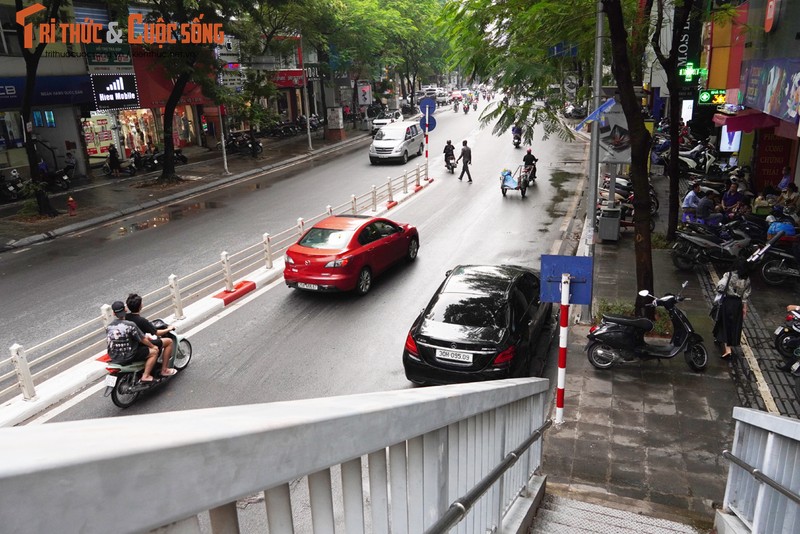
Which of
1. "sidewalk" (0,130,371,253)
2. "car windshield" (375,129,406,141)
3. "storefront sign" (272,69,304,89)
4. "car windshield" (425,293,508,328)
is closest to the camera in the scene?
"car windshield" (425,293,508,328)

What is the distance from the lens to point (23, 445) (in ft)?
3.23

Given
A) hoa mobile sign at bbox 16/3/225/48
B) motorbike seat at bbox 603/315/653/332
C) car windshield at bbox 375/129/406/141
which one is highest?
hoa mobile sign at bbox 16/3/225/48

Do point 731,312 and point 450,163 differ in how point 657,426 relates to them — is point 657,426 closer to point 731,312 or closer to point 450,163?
point 731,312

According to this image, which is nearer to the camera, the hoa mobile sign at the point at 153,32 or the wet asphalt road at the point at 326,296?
the wet asphalt road at the point at 326,296

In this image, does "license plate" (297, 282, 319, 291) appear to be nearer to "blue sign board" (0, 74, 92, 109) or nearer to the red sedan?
the red sedan

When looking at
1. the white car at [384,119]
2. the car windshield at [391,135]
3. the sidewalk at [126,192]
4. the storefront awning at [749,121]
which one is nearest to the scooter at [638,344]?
the storefront awning at [749,121]

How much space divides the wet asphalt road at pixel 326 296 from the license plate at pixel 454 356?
3.24 ft

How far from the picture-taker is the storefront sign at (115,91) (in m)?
26.6

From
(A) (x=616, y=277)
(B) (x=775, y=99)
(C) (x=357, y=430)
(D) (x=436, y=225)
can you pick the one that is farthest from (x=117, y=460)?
(D) (x=436, y=225)

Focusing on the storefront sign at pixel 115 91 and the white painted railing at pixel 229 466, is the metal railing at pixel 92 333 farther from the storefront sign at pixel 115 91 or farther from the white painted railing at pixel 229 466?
the storefront sign at pixel 115 91

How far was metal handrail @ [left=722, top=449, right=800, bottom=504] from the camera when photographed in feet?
12.5

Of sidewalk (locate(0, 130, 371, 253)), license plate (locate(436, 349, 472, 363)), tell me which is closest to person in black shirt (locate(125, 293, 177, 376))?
license plate (locate(436, 349, 472, 363))

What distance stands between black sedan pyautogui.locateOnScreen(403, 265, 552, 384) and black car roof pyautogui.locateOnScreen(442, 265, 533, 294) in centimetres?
2

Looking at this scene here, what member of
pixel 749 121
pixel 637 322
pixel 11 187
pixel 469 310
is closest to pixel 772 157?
pixel 749 121
